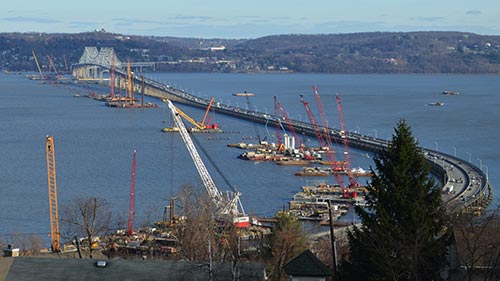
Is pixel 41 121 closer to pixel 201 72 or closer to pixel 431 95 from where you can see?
pixel 431 95

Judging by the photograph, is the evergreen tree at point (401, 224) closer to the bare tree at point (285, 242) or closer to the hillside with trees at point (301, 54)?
the bare tree at point (285, 242)

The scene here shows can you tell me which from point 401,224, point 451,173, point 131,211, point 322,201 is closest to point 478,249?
point 401,224

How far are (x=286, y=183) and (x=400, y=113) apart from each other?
16.5 metres

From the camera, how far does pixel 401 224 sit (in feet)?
18.2

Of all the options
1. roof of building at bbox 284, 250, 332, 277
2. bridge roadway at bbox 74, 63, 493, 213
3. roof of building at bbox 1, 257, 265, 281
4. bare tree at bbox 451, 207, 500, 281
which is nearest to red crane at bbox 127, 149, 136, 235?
bridge roadway at bbox 74, 63, 493, 213

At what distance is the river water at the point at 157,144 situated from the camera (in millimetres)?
17078

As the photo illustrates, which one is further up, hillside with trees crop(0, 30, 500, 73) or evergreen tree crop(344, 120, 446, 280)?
evergreen tree crop(344, 120, 446, 280)

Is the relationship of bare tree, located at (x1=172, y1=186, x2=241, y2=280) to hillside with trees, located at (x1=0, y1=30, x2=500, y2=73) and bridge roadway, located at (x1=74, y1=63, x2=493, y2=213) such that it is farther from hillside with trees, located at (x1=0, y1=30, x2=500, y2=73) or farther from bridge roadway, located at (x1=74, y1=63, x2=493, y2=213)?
hillside with trees, located at (x1=0, y1=30, x2=500, y2=73)

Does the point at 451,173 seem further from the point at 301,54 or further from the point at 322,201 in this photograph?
the point at 301,54

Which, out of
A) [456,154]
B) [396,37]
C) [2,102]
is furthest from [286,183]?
[396,37]

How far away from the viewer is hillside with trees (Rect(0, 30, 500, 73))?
84.3 metres

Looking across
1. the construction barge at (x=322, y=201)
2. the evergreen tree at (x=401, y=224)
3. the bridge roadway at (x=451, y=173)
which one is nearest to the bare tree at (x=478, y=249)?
the evergreen tree at (x=401, y=224)

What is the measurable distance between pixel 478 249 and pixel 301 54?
8859 cm

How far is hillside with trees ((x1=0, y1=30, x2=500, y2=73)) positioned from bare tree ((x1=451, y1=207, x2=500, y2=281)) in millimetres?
75509
